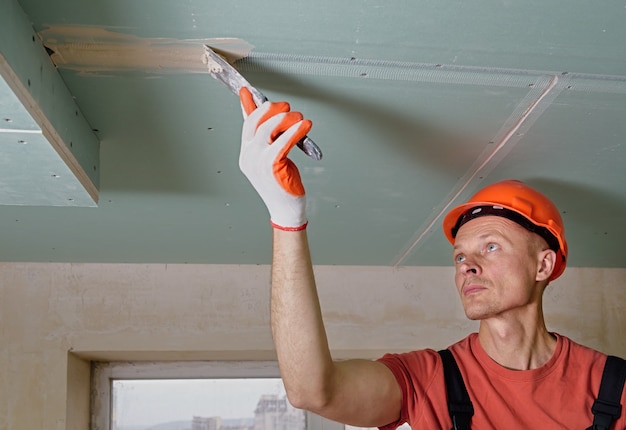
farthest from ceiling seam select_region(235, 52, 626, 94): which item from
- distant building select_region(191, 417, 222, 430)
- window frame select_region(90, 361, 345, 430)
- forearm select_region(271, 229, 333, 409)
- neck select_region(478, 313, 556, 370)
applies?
distant building select_region(191, 417, 222, 430)

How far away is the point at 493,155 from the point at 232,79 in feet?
2.99

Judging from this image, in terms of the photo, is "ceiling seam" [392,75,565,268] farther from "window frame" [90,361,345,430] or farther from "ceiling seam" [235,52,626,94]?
"window frame" [90,361,345,430]

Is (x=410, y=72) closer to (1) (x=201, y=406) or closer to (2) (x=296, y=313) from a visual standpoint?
(2) (x=296, y=313)

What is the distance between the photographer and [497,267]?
2.16m

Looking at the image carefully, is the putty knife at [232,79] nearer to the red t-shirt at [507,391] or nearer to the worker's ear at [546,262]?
the red t-shirt at [507,391]

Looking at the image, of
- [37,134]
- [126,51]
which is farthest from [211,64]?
[37,134]

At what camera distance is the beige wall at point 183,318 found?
3.32 m

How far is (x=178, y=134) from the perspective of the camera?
2.13 meters

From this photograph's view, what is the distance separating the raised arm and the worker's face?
0.48 m

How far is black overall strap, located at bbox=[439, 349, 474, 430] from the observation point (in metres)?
2.06

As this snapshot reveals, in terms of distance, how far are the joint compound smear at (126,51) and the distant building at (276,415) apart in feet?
7.84

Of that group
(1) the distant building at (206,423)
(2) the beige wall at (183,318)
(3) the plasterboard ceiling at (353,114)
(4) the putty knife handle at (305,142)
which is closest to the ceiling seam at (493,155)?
(3) the plasterboard ceiling at (353,114)

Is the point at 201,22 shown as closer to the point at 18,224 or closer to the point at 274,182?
the point at 274,182

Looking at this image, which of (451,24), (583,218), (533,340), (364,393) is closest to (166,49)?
(451,24)
